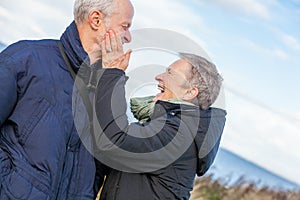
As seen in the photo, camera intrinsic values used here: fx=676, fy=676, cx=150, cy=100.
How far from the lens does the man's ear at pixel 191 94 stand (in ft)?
12.2

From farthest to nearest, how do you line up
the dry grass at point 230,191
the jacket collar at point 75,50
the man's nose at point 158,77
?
1. the dry grass at point 230,191
2. the man's nose at point 158,77
3. the jacket collar at point 75,50

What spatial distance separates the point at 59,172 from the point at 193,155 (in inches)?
31.9

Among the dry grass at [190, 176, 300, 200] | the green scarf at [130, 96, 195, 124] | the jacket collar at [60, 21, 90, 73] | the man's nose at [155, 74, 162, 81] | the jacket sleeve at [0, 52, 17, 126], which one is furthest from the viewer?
the dry grass at [190, 176, 300, 200]

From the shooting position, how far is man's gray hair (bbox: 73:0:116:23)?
3.34 metres

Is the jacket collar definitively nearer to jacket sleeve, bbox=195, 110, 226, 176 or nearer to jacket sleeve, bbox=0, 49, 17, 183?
jacket sleeve, bbox=0, 49, 17, 183

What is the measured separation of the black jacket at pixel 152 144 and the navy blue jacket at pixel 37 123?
0.66 feet

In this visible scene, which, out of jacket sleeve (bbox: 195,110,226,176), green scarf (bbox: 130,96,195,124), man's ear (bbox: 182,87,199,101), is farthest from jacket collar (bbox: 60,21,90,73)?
jacket sleeve (bbox: 195,110,226,176)

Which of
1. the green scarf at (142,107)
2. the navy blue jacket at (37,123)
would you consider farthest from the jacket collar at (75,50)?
the green scarf at (142,107)

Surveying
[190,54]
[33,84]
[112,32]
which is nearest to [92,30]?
[112,32]

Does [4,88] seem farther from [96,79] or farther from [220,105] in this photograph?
[220,105]

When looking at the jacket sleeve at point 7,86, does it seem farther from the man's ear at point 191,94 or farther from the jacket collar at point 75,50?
the man's ear at point 191,94

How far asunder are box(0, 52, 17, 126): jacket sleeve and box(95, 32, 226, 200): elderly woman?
18.9 inches

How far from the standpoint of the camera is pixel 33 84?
10.3 ft

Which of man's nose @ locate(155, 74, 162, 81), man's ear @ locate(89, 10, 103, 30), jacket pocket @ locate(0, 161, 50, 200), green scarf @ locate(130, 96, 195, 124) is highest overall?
man's ear @ locate(89, 10, 103, 30)
